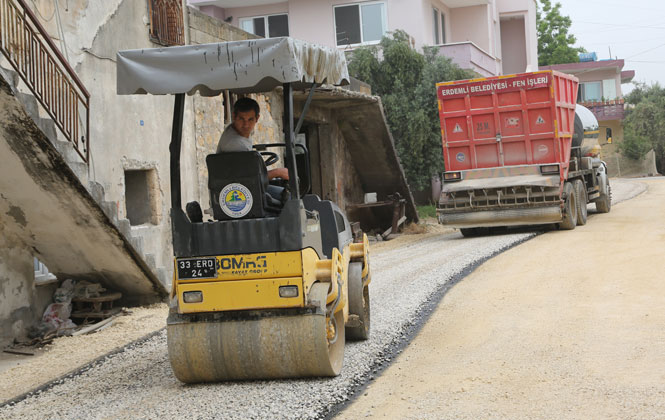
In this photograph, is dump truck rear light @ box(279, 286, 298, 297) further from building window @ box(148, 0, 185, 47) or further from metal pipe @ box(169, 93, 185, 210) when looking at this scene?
building window @ box(148, 0, 185, 47)

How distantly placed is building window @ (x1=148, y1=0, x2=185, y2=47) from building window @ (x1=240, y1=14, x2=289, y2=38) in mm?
15685

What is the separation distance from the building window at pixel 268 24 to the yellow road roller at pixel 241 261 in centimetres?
2313

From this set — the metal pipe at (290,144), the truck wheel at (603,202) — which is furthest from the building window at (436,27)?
the metal pipe at (290,144)

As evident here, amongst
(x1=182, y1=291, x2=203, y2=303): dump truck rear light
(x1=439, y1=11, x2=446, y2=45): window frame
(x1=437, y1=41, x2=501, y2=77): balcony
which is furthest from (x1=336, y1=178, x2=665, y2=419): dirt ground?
(x1=439, y1=11, x2=446, y2=45): window frame

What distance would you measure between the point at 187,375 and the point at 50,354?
3.31m

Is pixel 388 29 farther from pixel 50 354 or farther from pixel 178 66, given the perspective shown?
pixel 178 66

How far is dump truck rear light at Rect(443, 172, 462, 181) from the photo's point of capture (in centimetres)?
1652

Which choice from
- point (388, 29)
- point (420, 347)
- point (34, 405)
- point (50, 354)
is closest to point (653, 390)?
point (420, 347)

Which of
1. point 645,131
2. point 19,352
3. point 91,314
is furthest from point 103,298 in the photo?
point 645,131

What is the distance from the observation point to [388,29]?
27.2 m

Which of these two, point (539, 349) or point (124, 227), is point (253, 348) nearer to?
point (539, 349)

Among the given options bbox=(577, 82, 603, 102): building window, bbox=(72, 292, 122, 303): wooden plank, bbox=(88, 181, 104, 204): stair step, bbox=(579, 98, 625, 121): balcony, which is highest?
bbox=(577, 82, 603, 102): building window

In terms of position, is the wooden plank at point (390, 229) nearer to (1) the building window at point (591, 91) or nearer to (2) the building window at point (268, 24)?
(2) the building window at point (268, 24)

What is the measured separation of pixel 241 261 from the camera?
6125 millimetres
